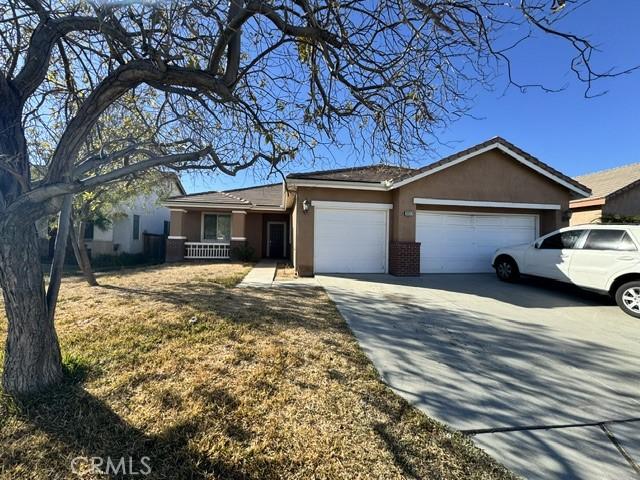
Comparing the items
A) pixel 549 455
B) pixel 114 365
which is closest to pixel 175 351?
pixel 114 365

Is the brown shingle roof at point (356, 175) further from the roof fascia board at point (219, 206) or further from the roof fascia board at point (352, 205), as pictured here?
the roof fascia board at point (219, 206)

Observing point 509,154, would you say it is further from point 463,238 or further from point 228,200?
point 228,200

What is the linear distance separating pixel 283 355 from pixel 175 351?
1.44 m

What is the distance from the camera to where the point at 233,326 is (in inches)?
192

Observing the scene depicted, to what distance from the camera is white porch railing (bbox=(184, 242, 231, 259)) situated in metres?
15.6

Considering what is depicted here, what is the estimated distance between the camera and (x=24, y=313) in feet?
9.28

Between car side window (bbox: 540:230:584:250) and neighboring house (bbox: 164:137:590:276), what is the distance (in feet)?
9.23

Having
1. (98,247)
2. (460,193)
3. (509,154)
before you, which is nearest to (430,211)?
(460,193)

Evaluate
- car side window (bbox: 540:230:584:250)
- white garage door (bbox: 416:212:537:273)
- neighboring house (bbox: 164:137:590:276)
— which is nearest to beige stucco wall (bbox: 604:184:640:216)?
neighboring house (bbox: 164:137:590:276)

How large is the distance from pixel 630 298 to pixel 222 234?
1598 cm

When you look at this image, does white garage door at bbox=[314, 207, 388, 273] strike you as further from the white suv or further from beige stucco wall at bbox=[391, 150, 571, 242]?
the white suv

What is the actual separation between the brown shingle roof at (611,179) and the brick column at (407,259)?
10.9 meters

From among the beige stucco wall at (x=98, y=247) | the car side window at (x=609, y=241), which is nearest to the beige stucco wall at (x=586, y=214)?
the car side window at (x=609, y=241)

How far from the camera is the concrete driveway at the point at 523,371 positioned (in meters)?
2.38
